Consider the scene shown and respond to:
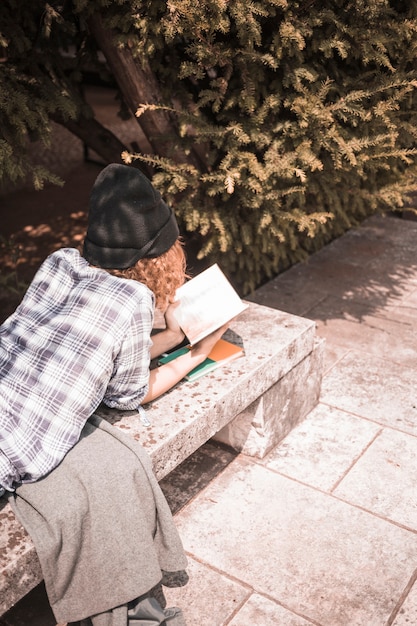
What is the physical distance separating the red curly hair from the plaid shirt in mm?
146

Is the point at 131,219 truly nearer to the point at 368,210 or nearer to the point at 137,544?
the point at 137,544

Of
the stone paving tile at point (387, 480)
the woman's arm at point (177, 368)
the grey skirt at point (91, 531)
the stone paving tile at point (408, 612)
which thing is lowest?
the stone paving tile at point (408, 612)

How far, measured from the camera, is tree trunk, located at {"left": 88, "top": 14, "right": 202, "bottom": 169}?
473 cm

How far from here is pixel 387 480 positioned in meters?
3.81

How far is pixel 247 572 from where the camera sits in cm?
328

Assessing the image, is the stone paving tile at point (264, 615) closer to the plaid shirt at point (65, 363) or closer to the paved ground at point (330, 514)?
the paved ground at point (330, 514)

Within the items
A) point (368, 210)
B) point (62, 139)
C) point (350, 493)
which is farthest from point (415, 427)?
point (62, 139)

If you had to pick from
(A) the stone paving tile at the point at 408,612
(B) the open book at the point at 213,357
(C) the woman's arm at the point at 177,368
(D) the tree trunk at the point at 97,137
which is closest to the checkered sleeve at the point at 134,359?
(C) the woman's arm at the point at 177,368

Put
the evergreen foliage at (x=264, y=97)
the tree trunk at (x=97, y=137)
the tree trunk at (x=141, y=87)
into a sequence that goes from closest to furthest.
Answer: the evergreen foliage at (x=264, y=97)
the tree trunk at (x=141, y=87)
the tree trunk at (x=97, y=137)

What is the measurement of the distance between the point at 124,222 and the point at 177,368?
81cm

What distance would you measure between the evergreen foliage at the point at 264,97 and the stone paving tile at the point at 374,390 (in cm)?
104

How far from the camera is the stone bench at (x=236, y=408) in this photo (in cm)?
269

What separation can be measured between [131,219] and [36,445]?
1.01 m

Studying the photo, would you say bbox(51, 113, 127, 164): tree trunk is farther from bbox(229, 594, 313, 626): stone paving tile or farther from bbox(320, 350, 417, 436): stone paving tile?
bbox(229, 594, 313, 626): stone paving tile
